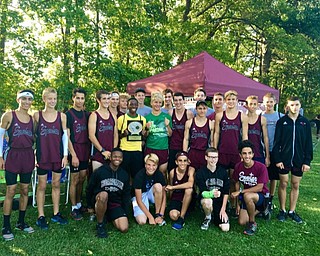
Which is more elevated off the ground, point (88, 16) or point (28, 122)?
point (88, 16)

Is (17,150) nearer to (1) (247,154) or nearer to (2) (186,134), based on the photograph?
(2) (186,134)

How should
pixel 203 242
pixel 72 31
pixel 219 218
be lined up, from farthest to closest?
pixel 72 31
pixel 219 218
pixel 203 242

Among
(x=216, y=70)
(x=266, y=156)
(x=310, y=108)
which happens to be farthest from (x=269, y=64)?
(x=266, y=156)

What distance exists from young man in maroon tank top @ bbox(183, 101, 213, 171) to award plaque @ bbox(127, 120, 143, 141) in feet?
2.17

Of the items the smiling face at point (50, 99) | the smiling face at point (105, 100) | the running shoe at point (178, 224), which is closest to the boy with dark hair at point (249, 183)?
the running shoe at point (178, 224)

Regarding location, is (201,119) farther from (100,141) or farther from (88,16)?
(88,16)

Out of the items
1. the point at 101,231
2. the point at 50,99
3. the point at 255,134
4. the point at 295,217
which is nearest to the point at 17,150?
the point at 50,99

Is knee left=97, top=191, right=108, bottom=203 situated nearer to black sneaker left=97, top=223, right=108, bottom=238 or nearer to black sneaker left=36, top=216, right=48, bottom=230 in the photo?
black sneaker left=97, top=223, right=108, bottom=238

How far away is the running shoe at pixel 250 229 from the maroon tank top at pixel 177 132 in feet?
4.73

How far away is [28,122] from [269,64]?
21.5m

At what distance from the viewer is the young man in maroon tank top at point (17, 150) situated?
367cm

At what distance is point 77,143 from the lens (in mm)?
4355

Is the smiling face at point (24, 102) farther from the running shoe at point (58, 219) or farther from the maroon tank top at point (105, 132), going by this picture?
the running shoe at point (58, 219)

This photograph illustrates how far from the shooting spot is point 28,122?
3775 millimetres
